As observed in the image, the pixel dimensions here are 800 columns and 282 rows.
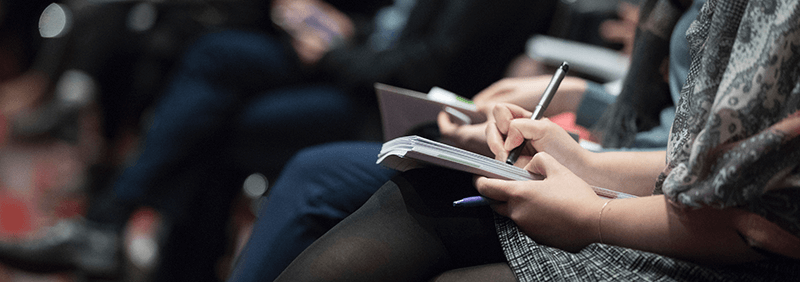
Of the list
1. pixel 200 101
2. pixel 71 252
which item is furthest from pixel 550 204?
pixel 71 252

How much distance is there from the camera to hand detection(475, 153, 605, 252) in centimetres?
45

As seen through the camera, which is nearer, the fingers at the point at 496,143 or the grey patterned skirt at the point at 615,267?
the grey patterned skirt at the point at 615,267

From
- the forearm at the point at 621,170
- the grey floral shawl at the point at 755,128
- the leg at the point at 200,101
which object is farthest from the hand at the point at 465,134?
the leg at the point at 200,101

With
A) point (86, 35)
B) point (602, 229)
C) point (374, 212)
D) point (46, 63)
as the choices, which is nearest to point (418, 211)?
point (374, 212)

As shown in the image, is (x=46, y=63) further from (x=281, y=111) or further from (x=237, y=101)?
(x=281, y=111)

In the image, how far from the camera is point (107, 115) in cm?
174

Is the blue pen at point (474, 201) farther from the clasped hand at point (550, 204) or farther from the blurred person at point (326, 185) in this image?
the blurred person at point (326, 185)

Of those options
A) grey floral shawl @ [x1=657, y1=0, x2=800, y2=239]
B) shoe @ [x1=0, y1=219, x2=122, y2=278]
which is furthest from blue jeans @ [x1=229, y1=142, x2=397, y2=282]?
shoe @ [x1=0, y1=219, x2=122, y2=278]

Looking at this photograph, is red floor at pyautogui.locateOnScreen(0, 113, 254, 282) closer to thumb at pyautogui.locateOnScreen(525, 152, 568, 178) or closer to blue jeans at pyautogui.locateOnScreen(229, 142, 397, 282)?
blue jeans at pyautogui.locateOnScreen(229, 142, 397, 282)

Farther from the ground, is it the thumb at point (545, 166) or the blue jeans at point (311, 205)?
the thumb at point (545, 166)

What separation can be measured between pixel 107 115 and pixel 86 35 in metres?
0.25

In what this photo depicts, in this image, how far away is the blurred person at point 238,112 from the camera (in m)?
1.21

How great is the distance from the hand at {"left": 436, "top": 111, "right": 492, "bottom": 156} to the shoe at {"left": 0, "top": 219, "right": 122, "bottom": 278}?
924 millimetres

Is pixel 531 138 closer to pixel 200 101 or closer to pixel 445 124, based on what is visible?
pixel 445 124
